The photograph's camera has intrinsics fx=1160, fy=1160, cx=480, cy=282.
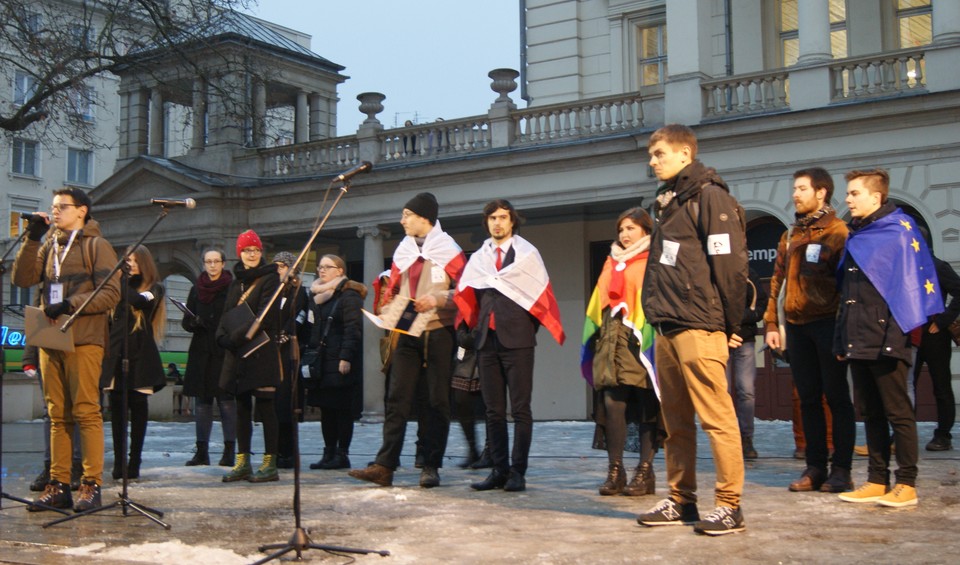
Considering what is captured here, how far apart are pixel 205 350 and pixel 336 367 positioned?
1671mm

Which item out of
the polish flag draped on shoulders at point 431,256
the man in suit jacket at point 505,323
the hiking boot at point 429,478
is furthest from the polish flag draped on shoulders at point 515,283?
the hiking boot at point 429,478

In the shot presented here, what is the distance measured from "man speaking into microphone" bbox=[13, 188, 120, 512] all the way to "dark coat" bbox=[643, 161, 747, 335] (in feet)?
12.6

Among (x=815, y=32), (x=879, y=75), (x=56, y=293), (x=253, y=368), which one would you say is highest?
(x=815, y=32)

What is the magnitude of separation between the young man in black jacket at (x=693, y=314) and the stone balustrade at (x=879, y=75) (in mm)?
A: 13842

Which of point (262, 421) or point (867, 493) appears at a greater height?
point (262, 421)

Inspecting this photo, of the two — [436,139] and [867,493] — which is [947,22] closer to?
[436,139]

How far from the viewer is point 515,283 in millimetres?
8805

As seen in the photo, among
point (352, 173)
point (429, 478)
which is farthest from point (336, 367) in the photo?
point (352, 173)

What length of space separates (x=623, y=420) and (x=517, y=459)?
0.88 metres

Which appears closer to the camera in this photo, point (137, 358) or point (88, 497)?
point (88, 497)

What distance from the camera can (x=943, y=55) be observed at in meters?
18.4

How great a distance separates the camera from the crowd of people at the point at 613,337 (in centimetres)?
634

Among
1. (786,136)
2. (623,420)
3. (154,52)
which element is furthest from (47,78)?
(623,420)

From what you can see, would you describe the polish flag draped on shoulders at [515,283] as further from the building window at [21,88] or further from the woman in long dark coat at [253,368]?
the building window at [21,88]
